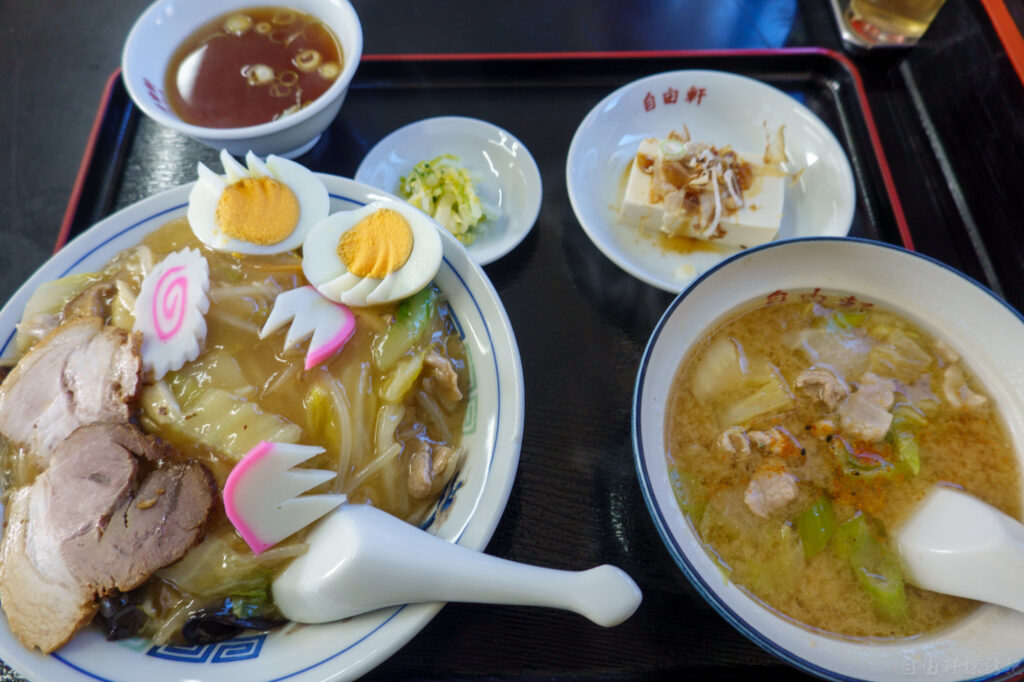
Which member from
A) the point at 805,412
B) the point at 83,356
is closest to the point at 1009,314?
the point at 805,412

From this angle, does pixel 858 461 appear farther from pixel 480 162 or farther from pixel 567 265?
pixel 480 162

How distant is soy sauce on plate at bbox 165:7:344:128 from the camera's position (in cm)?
191

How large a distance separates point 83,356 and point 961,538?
6.56ft

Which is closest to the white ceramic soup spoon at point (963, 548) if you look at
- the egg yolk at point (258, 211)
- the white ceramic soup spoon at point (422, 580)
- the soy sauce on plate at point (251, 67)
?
the white ceramic soup spoon at point (422, 580)

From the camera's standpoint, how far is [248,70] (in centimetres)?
200

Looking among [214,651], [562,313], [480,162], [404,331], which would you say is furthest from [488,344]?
[480,162]

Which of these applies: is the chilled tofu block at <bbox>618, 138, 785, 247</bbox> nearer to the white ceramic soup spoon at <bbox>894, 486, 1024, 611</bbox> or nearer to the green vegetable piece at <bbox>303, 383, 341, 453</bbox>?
the white ceramic soup spoon at <bbox>894, 486, 1024, 611</bbox>

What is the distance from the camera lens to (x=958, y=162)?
2053 millimetres

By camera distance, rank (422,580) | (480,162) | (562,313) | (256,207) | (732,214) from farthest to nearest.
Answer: (480,162) → (732,214) → (562,313) → (256,207) → (422,580)

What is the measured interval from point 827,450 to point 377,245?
4.10ft

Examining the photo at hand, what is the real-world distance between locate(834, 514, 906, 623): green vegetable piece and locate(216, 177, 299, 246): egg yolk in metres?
1.57

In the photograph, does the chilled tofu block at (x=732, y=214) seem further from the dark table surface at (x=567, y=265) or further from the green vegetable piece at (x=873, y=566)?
the green vegetable piece at (x=873, y=566)

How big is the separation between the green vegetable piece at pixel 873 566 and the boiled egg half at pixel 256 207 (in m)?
1.53

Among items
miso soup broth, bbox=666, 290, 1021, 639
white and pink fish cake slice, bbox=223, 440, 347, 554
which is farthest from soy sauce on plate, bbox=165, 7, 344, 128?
miso soup broth, bbox=666, 290, 1021, 639
